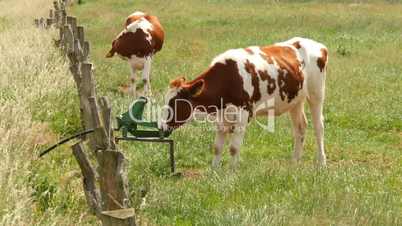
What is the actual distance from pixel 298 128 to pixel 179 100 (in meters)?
2.49

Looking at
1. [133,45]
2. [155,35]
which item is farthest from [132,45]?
[155,35]

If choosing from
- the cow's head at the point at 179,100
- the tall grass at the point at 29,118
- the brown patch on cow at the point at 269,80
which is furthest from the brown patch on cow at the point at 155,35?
the cow's head at the point at 179,100

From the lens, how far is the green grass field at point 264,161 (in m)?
6.19

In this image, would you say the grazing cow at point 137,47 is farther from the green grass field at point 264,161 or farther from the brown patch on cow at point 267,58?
the brown patch on cow at point 267,58

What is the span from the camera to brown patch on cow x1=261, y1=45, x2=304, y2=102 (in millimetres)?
9617

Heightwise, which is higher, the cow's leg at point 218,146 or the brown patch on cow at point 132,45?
the brown patch on cow at point 132,45

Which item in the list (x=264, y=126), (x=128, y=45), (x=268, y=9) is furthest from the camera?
(x=268, y=9)

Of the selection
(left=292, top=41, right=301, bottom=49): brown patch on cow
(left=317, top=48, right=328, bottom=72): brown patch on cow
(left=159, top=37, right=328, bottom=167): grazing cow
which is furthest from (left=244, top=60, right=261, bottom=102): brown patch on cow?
(left=317, top=48, right=328, bottom=72): brown patch on cow

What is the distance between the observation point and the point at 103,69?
18891mm

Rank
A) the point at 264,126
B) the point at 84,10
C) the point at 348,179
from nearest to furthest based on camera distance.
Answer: the point at 348,179 → the point at 264,126 → the point at 84,10

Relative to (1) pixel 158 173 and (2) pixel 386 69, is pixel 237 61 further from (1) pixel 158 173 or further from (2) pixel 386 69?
(2) pixel 386 69

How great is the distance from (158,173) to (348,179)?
9.15ft

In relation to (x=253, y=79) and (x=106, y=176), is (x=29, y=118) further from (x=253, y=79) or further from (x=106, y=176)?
(x=106, y=176)

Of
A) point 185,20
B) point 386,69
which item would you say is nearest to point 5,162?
point 386,69
